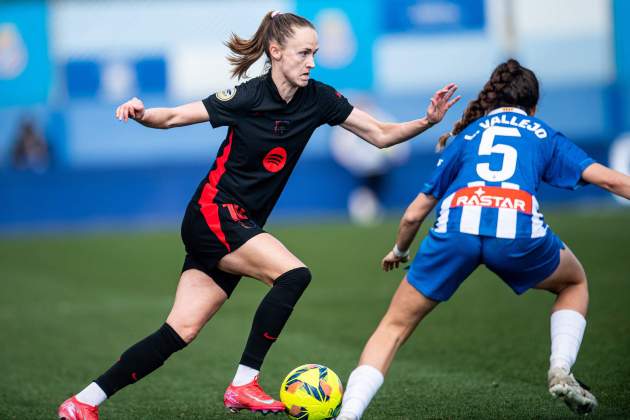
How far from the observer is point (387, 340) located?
4.96 metres

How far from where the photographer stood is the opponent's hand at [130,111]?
5062mm

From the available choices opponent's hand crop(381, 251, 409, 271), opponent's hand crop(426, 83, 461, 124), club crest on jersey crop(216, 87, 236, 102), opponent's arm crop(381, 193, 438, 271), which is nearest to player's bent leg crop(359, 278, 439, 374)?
opponent's arm crop(381, 193, 438, 271)

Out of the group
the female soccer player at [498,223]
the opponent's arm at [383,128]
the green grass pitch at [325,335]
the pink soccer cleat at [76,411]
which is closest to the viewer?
the female soccer player at [498,223]

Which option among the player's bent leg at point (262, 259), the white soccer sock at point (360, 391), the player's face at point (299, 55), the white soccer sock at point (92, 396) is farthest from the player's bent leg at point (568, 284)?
the white soccer sock at point (92, 396)

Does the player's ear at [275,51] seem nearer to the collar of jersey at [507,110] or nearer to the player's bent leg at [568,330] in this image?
the collar of jersey at [507,110]

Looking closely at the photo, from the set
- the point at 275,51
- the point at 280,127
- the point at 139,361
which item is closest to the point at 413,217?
the point at 280,127

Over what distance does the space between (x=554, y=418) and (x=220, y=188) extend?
7.24ft

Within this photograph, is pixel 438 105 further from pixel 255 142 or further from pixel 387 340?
pixel 387 340

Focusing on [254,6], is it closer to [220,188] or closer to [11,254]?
[11,254]

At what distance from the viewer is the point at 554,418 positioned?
5.38 m

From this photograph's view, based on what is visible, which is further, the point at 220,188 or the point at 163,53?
the point at 163,53

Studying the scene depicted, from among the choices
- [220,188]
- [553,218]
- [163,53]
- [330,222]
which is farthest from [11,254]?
[220,188]

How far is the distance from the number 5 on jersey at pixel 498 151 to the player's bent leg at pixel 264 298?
1150 mm

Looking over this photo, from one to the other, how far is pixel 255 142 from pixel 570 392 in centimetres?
211
